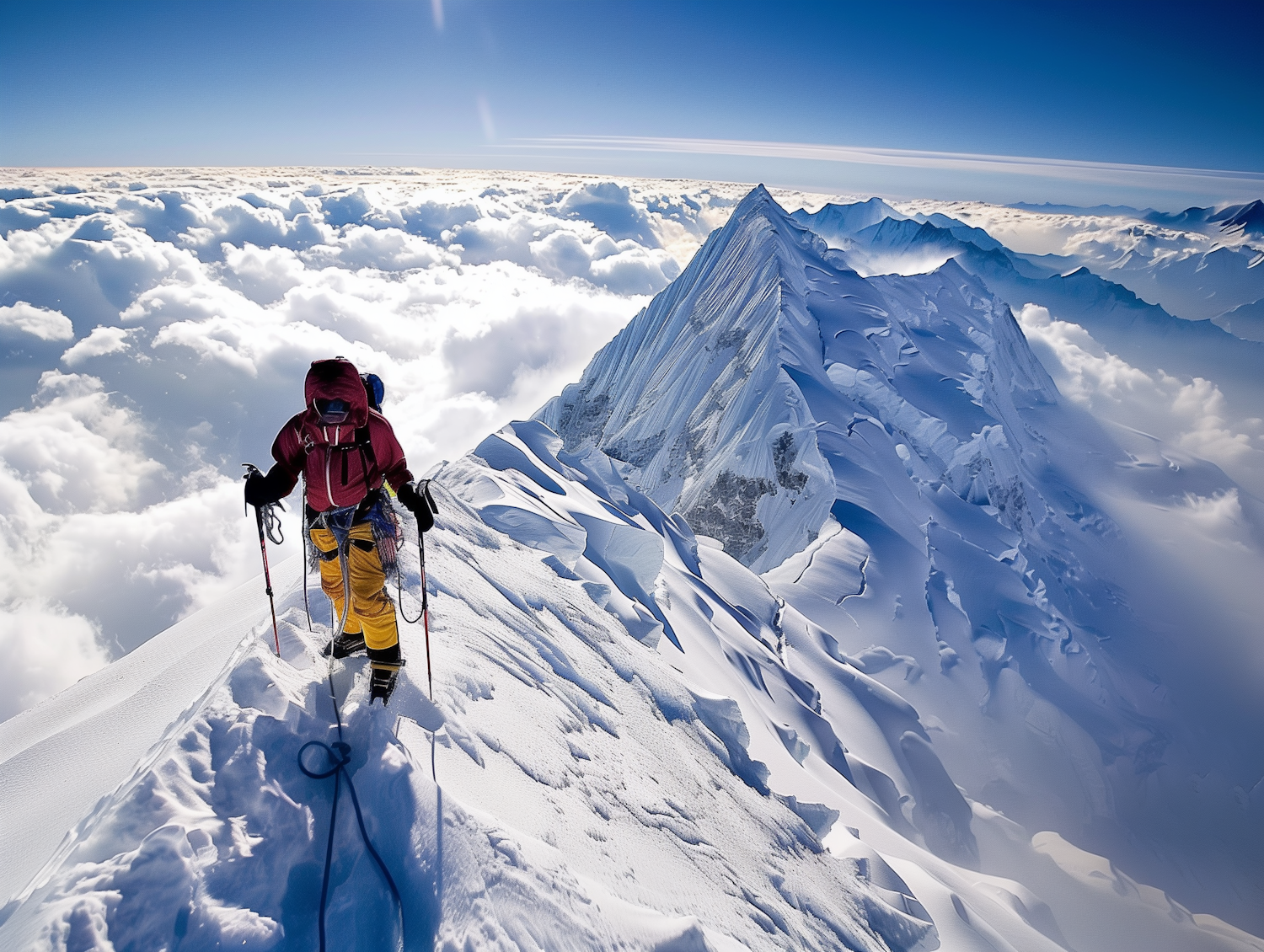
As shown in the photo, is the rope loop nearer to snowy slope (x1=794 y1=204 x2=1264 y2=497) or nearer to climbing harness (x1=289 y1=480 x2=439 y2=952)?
climbing harness (x1=289 y1=480 x2=439 y2=952)

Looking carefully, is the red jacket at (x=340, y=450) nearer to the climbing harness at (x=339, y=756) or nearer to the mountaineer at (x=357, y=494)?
the mountaineer at (x=357, y=494)

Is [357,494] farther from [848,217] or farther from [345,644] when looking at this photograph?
[848,217]

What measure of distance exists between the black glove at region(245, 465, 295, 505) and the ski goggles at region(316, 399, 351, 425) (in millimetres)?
797

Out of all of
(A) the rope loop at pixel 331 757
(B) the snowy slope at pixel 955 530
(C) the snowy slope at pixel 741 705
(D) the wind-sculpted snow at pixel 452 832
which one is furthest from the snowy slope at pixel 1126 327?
(A) the rope loop at pixel 331 757

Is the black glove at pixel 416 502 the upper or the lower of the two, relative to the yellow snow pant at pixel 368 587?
upper

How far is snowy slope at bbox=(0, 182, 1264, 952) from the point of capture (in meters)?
4.36

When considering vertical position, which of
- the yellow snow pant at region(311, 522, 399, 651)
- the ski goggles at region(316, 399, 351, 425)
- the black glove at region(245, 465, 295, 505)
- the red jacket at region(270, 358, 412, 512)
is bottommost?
the yellow snow pant at region(311, 522, 399, 651)

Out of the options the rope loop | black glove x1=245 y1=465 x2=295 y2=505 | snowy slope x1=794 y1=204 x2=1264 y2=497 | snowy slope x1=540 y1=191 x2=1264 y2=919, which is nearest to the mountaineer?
black glove x1=245 y1=465 x2=295 y2=505

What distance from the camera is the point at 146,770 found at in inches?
167

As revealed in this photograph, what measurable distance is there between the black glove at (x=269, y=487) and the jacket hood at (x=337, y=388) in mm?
781

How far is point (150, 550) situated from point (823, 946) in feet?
664

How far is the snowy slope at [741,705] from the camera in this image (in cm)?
436

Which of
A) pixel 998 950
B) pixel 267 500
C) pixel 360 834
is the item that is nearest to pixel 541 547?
pixel 267 500

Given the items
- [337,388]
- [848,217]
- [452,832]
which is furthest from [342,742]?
[848,217]
